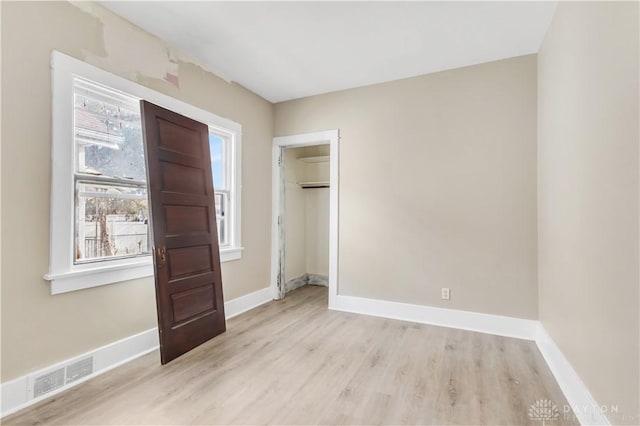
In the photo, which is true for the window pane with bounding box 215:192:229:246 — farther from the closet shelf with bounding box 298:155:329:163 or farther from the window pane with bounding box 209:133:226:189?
the closet shelf with bounding box 298:155:329:163

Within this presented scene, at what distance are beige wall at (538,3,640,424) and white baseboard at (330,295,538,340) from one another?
489mm

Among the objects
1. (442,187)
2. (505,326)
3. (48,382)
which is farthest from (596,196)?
(48,382)

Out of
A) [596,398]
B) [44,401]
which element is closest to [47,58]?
[44,401]

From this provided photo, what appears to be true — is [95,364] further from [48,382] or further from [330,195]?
[330,195]

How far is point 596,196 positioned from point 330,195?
2.60 m

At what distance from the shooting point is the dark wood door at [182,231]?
243 centimetres

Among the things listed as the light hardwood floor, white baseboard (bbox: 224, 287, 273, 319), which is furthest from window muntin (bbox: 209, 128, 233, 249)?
the light hardwood floor

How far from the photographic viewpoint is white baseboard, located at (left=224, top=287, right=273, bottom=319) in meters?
3.44

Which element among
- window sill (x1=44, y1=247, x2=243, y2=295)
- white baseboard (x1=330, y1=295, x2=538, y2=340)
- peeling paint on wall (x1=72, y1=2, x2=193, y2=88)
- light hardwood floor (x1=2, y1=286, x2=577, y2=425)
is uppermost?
peeling paint on wall (x1=72, y1=2, x2=193, y2=88)

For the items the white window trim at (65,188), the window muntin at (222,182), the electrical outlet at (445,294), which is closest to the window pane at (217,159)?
the window muntin at (222,182)

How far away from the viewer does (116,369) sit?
Answer: 227 cm

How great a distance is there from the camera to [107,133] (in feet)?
7.87

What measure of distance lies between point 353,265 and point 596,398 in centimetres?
241

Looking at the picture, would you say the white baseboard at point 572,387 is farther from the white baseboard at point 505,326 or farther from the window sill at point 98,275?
the window sill at point 98,275
